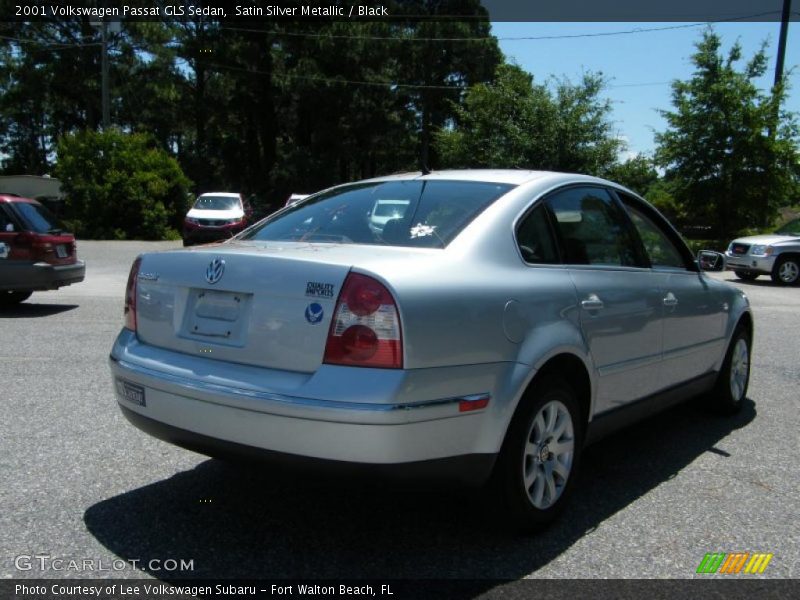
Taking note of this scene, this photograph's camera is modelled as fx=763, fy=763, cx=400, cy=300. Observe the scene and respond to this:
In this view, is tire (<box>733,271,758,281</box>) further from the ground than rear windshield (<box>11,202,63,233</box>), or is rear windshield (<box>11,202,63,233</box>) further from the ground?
rear windshield (<box>11,202,63,233</box>)

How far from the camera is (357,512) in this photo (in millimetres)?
3709

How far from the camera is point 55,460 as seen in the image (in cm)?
429

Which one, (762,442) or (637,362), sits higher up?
(637,362)

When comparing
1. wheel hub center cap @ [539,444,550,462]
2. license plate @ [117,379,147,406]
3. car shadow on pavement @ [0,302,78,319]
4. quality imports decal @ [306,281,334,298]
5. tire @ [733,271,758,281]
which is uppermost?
quality imports decal @ [306,281,334,298]

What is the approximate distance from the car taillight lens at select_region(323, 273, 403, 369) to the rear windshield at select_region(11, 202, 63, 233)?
8996mm

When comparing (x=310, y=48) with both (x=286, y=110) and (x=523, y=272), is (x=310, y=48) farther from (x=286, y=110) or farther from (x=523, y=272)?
(x=523, y=272)

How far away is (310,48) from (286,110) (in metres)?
4.00

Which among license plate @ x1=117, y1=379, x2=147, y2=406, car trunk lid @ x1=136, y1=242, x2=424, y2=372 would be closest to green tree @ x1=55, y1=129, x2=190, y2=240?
license plate @ x1=117, y1=379, x2=147, y2=406

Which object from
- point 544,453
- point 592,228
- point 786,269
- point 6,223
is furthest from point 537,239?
point 786,269

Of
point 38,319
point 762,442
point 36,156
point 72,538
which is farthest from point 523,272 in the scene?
point 36,156

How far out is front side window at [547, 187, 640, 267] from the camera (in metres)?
3.97

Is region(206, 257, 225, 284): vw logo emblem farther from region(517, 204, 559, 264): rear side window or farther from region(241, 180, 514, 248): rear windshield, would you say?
region(517, 204, 559, 264): rear side window

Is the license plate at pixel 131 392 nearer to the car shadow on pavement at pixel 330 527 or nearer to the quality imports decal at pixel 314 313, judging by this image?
the car shadow on pavement at pixel 330 527

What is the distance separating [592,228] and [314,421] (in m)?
2.12
